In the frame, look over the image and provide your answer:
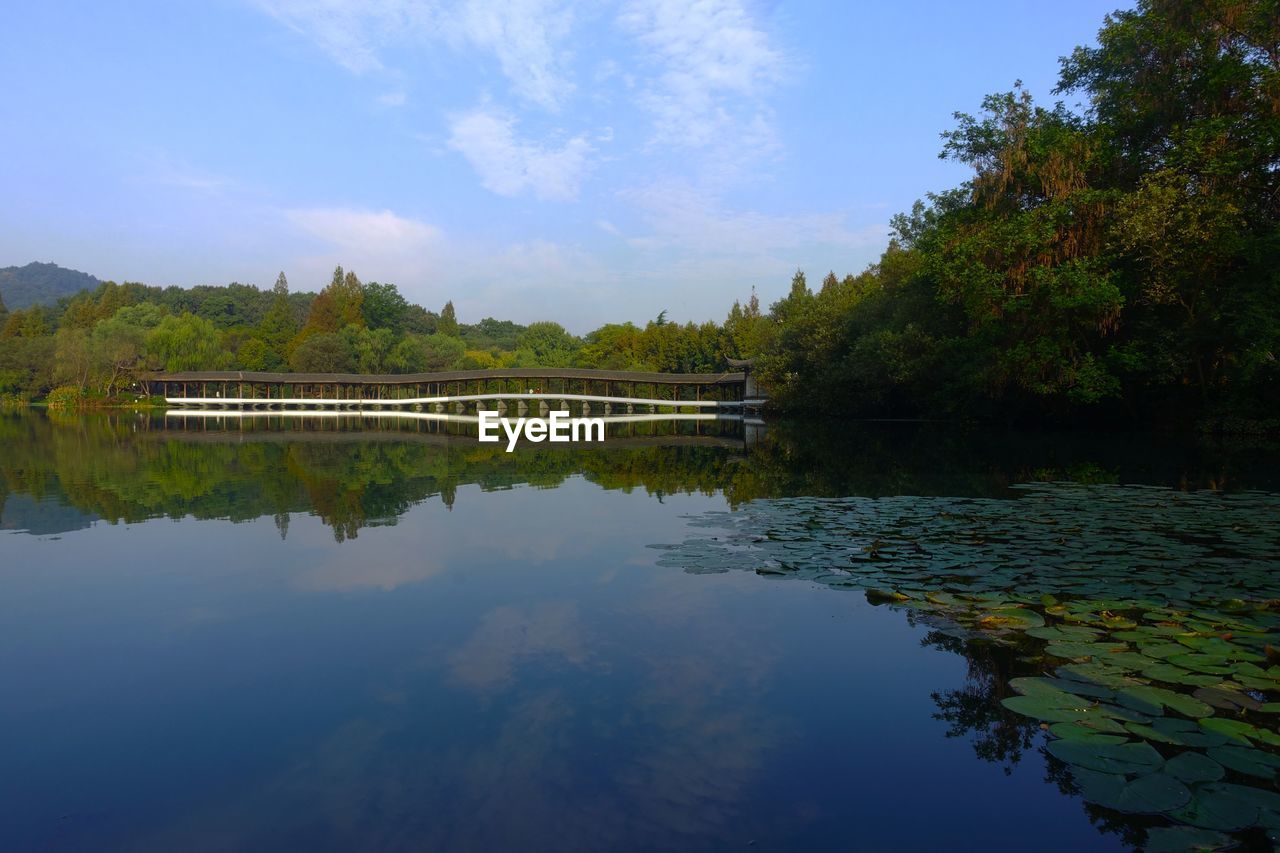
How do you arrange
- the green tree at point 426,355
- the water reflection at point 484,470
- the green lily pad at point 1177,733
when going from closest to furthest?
1. the green lily pad at point 1177,733
2. the water reflection at point 484,470
3. the green tree at point 426,355

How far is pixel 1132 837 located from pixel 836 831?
911 mm

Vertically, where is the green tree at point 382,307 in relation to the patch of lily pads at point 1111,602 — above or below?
above

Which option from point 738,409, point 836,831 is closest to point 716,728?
point 836,831

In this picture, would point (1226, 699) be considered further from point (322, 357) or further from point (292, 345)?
point (292, 345)

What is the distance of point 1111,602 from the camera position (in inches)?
191

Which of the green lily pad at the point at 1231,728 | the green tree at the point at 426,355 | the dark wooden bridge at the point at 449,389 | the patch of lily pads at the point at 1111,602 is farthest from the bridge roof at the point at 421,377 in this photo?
the green lily pad at the point at 1231,728

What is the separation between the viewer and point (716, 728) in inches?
129

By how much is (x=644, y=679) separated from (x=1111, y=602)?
309 cm

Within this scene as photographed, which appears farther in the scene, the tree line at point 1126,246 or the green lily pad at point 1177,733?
the tree line at point 1126,246

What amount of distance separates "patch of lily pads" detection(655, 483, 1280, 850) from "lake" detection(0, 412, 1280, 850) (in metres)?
0.02

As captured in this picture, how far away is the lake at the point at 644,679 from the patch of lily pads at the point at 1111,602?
0.9 inches

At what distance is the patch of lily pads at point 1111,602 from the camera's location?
2734 mm

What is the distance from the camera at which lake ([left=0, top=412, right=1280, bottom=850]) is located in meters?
2.59

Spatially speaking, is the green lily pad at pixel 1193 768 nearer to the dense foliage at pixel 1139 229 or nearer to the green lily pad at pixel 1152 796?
the green lily pad at pixel 1152 796
